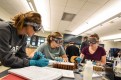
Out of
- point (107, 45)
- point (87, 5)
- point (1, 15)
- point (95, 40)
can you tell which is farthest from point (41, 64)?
point (107, 45)

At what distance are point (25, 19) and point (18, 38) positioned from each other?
280mm

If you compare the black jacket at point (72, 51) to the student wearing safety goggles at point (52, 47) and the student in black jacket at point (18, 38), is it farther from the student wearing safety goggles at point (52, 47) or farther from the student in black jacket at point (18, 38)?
the student in black jacket at point (18, 38)

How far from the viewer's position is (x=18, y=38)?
1.62 metres

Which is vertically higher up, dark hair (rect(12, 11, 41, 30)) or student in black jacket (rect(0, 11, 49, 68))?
dark hair (rect(12, 11, 41, 30))

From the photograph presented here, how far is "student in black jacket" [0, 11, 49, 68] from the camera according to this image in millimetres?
1303

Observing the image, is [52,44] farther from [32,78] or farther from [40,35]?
[40,35]

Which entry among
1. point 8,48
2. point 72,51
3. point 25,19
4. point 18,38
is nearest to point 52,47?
point 18,38

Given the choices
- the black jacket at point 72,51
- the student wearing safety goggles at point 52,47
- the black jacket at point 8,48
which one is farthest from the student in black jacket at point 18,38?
the black jacket at point 72,51

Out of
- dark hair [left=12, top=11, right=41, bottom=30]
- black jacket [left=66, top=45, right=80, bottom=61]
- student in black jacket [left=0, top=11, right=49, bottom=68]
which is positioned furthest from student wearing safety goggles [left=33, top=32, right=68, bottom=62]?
black jacket [left=66, top=45, right=80, bottom=61]

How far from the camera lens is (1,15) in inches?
266

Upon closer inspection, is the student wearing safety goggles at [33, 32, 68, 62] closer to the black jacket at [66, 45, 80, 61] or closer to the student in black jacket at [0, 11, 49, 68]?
the student in black jacket at [0, 11, 49, 68]

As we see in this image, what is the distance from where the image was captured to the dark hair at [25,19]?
147 centimetres

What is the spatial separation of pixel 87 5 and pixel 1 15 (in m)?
4.53

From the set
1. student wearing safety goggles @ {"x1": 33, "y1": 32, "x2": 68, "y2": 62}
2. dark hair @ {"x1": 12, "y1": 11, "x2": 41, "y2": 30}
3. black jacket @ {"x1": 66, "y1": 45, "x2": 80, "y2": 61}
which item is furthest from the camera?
black jacket @ {"x1": 66, "y1": 45, "x2": 80, "y2": 61}
